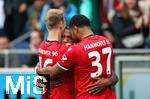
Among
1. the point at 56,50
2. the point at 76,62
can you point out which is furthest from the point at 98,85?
the point at 56,50

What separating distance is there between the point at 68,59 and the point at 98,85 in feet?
1.77

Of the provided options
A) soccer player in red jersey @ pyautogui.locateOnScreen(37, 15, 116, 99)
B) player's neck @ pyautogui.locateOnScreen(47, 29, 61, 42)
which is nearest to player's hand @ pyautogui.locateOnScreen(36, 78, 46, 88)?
soccer player in red jersey @ pyautogui.locateOnScreen(37, 15, 116, 99)

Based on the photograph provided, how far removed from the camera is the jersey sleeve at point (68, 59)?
1023 cm

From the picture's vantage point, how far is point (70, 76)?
10.6 m

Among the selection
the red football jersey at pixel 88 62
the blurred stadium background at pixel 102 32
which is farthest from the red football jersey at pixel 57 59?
the blurred stadium background at pixel 102 32

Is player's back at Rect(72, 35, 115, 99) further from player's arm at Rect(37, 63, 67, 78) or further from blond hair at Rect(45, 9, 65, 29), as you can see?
blond hair at Rect(45, 9, 65, 29)

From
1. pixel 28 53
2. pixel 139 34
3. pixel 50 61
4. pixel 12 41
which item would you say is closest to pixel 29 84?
pixel 50 61

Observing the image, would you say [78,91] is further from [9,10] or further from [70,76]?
[9,10]

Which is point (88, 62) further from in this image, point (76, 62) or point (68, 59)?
point (68, 59)

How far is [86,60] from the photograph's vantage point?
10.2m

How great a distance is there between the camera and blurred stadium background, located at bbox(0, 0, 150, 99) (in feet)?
44.7

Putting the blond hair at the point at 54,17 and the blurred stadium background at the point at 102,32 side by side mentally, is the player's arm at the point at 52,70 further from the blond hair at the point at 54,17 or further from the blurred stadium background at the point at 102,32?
the blurred stadium background at the point at 102,32

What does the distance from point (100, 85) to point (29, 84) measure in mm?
1366

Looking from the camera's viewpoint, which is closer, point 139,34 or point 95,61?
point 95,61
